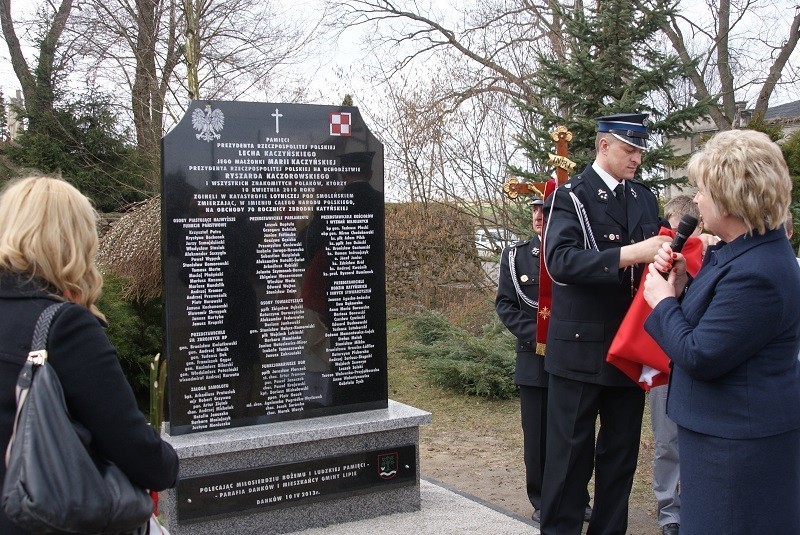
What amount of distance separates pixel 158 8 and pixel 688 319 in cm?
1294

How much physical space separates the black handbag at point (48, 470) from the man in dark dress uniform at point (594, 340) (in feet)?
7.54

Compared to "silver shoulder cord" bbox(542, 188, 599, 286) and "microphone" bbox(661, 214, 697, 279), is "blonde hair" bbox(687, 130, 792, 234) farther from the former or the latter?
"silver shoulder cord" bbox(542, 188, 599, 286)

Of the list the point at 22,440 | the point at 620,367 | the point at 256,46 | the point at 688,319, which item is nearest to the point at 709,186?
the point at 688,319

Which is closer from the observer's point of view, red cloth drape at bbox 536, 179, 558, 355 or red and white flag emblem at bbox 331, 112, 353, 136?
red cloth drape at bbox 536, 179, 558, 355

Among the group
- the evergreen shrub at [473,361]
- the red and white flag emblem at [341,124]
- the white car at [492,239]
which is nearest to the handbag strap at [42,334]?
the red and white flag emblem at [341,124]

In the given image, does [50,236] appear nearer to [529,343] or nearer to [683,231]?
[683,231]

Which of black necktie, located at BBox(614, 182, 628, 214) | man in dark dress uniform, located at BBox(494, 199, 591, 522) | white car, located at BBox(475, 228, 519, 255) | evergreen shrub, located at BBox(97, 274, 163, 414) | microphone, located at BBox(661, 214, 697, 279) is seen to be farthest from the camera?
white car, located at BBox(475, 228, 519, 255)

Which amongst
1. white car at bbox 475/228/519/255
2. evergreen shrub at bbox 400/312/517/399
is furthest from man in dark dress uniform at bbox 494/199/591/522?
white car at bbox 475/228/519/255

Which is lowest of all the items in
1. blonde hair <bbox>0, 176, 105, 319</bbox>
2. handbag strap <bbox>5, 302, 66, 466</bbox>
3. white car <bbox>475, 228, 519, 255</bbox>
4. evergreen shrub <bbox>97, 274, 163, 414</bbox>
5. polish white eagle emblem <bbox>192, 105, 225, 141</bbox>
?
evergreen shrub <bbox>97, 274, 163, 414</bbox>

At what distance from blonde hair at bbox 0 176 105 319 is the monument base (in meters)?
2.14

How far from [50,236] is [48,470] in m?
0.59

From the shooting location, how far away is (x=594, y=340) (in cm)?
366

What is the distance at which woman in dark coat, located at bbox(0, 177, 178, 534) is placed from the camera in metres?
1.94

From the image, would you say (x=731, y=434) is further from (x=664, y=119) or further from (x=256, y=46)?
(x=256, y=46)
